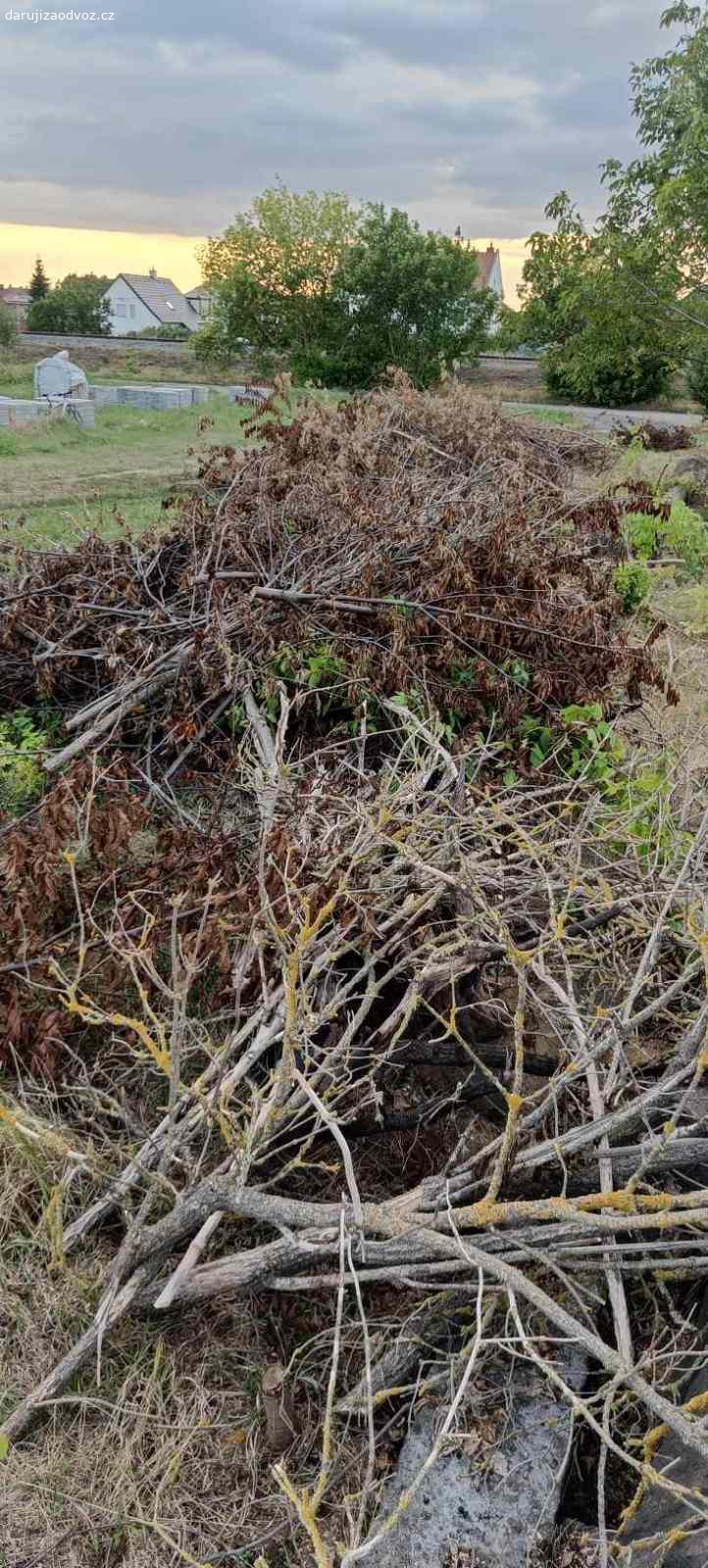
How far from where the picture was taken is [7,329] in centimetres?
3706

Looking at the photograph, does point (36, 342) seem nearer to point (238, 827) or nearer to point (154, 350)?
point (154, 350)

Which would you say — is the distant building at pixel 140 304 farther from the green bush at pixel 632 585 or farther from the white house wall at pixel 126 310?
the green bush at pixel 632 585

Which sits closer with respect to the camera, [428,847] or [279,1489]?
[279,1489]

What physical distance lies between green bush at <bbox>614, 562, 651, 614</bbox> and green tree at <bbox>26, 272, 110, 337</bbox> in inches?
1982

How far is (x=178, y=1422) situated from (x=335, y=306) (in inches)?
1291

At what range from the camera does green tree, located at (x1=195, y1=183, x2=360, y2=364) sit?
31.9m

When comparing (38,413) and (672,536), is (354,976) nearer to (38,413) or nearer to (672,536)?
(672,536)

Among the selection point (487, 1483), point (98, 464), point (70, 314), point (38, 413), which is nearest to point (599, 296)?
point (98, 464)

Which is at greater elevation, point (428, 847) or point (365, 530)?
point (365, 530)

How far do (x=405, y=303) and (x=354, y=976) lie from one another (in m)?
29.8

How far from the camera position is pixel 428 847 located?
9.41 feet

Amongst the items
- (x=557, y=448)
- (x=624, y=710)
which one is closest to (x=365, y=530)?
(x=624, y=710)

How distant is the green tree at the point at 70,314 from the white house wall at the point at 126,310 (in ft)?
37.2

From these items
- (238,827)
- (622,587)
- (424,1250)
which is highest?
(622,587)
